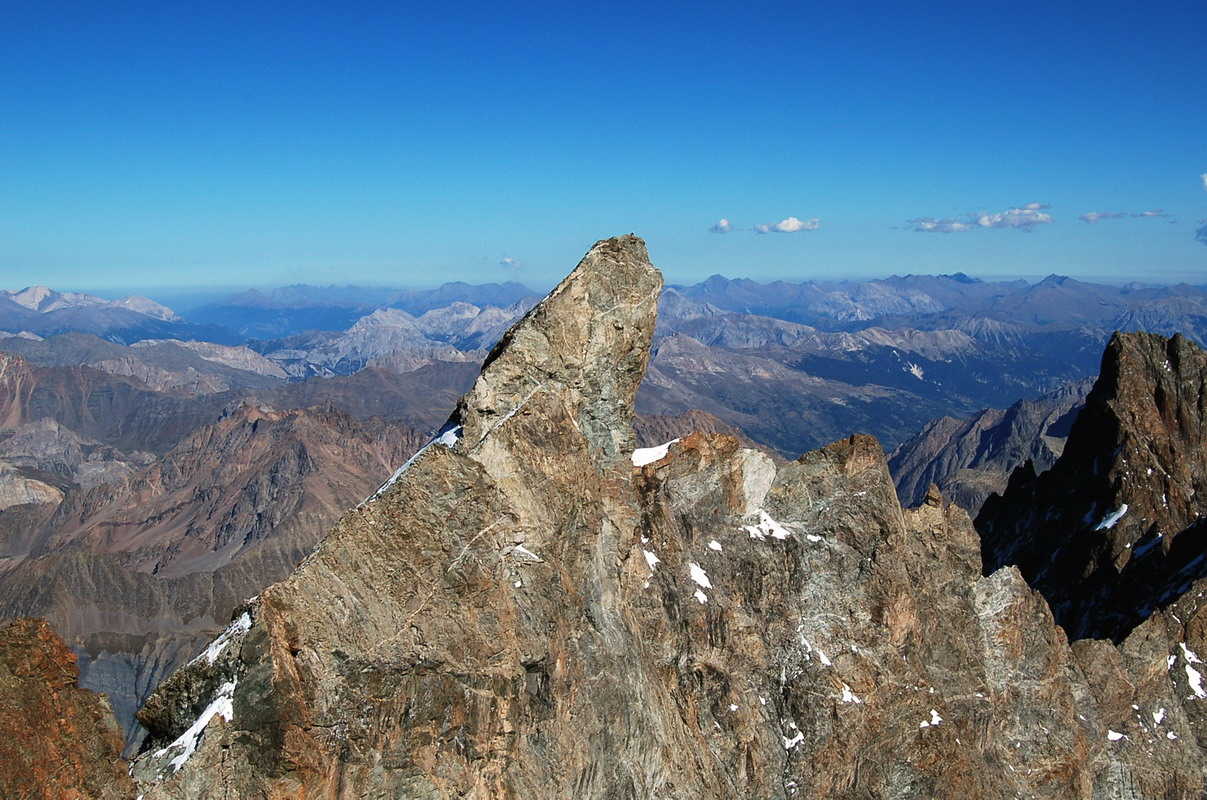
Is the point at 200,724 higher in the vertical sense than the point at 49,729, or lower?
lower

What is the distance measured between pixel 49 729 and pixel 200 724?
12.6 ft

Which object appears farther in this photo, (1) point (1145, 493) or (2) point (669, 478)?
(1) point (1145, 493)

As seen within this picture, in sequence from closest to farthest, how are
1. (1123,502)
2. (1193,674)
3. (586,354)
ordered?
(586,354)
(1193,674)
(1123,502)

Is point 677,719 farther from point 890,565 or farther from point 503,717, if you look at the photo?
point 890,565

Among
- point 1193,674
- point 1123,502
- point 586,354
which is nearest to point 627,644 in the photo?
point 586,354

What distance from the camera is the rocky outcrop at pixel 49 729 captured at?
73.6ft

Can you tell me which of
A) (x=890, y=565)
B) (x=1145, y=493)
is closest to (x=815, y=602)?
(x=890, y=565)

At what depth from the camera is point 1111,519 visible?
82438mm

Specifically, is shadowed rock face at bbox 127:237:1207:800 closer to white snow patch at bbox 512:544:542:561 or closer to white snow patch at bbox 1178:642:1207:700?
white snow patch at bbox 512:544:542:561

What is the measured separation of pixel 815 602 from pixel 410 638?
23978 mm

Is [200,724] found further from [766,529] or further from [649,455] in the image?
[766,529]

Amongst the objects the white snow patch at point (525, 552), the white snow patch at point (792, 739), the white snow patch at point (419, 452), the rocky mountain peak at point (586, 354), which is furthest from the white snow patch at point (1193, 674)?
the white snow patch at point (419, 452)

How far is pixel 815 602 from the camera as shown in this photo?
146 feet

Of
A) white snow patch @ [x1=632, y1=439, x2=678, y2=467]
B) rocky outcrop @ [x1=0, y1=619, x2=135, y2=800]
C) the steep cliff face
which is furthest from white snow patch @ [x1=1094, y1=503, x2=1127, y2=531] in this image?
rocky outcrop @ [x1=0, y1=619, x2=135, y2=800]
